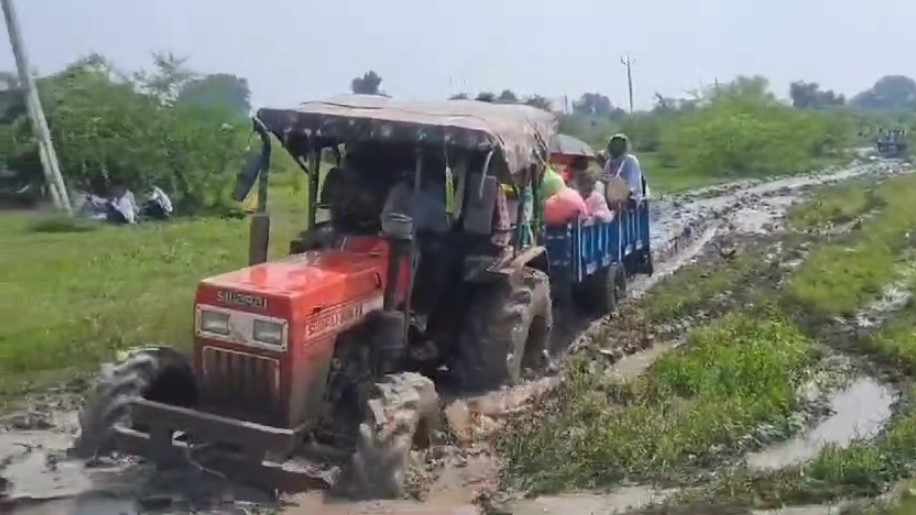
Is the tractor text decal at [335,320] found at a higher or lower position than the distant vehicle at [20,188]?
higher

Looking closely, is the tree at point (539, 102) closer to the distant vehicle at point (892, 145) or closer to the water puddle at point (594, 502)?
the water puddle at point (594, 502)

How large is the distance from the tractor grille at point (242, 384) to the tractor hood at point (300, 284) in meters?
0.29

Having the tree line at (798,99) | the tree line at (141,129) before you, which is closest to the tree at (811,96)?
the tree line at (798,99)

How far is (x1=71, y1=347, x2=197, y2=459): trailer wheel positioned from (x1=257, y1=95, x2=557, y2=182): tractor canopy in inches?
72.9

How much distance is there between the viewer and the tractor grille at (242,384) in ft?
24.9

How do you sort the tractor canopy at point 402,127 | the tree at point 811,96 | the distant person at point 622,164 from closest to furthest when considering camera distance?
the tractor canopy at point 402,127
the distant person at point 622,164
the tree at point 811,96

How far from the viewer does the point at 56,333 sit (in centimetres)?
1219

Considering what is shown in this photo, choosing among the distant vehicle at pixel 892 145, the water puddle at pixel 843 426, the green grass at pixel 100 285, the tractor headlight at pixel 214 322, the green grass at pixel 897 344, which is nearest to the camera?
the tractor headlight at pixel 214 322

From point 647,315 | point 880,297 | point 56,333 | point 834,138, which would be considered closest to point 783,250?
point 880,297

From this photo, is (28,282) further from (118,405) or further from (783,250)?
(783,250)

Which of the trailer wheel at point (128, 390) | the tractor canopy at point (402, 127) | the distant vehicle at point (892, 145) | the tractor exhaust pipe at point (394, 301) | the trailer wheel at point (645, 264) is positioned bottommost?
the distant vehicle at point (892, 145)

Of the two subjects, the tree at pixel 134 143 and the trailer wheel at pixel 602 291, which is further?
the tree at pixel 134 143

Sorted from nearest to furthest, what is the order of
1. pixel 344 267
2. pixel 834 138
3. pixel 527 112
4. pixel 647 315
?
pixel 344 267 → pixel 527 112 → pixel 647 315 → pixel 834 138

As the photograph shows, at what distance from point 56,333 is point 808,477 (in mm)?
7112
